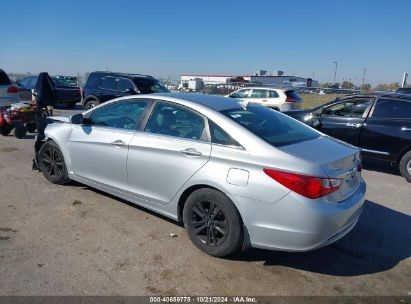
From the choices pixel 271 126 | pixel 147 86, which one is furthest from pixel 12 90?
pixel 271 126

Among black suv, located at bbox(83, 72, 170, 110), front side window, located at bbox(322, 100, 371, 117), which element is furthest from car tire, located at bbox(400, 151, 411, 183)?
black suv, located at bbox(83, 72, 170, 110)

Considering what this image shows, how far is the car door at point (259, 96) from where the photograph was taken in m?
18.0

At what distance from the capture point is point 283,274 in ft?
11.7

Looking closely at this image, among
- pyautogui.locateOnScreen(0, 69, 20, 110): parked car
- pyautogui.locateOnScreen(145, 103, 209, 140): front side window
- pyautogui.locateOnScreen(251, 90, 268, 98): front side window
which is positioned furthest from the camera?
pyautogui.locateOnScreen(251, 90, 268, 98): front side window

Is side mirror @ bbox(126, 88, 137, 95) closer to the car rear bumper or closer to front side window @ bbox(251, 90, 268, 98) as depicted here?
front side window @ bbox(251, 90, 268, 98)

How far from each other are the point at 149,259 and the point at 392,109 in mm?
5984

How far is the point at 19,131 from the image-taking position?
9.84m

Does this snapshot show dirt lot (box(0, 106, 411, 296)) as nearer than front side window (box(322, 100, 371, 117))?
Yes

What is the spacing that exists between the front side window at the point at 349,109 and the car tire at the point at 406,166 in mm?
1235

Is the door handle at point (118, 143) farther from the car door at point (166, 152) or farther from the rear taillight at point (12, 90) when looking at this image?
the rear taillight at point (12, 90)

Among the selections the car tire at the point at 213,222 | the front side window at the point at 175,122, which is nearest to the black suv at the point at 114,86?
the front side window at the point at 175,122

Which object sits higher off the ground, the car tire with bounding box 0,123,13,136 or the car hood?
the car hood

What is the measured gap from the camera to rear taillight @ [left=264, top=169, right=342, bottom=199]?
3258 mm

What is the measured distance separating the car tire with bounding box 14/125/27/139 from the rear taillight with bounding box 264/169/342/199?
842 centimetres
